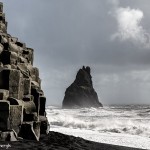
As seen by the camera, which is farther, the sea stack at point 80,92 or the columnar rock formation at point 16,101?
the sea stack at point 80,92

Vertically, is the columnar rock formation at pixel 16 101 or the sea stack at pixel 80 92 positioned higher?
the sea stack at pixel 80 92

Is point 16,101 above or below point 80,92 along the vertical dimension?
below

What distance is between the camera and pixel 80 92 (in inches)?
4259

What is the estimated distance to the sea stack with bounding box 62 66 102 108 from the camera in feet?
350

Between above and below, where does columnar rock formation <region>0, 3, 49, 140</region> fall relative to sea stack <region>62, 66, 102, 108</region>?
below

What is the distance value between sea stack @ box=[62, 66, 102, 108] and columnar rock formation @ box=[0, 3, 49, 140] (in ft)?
288

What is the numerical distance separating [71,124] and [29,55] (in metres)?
12.8

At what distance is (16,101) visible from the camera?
13516mm

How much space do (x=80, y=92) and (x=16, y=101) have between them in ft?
311

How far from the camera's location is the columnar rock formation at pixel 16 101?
12773 mm

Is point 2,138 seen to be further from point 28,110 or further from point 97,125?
point 97,125

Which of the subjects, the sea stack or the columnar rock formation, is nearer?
the columnar rock formation

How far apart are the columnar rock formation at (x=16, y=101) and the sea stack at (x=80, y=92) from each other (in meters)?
87.8

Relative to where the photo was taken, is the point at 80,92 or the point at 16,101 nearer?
the point at 16,101
